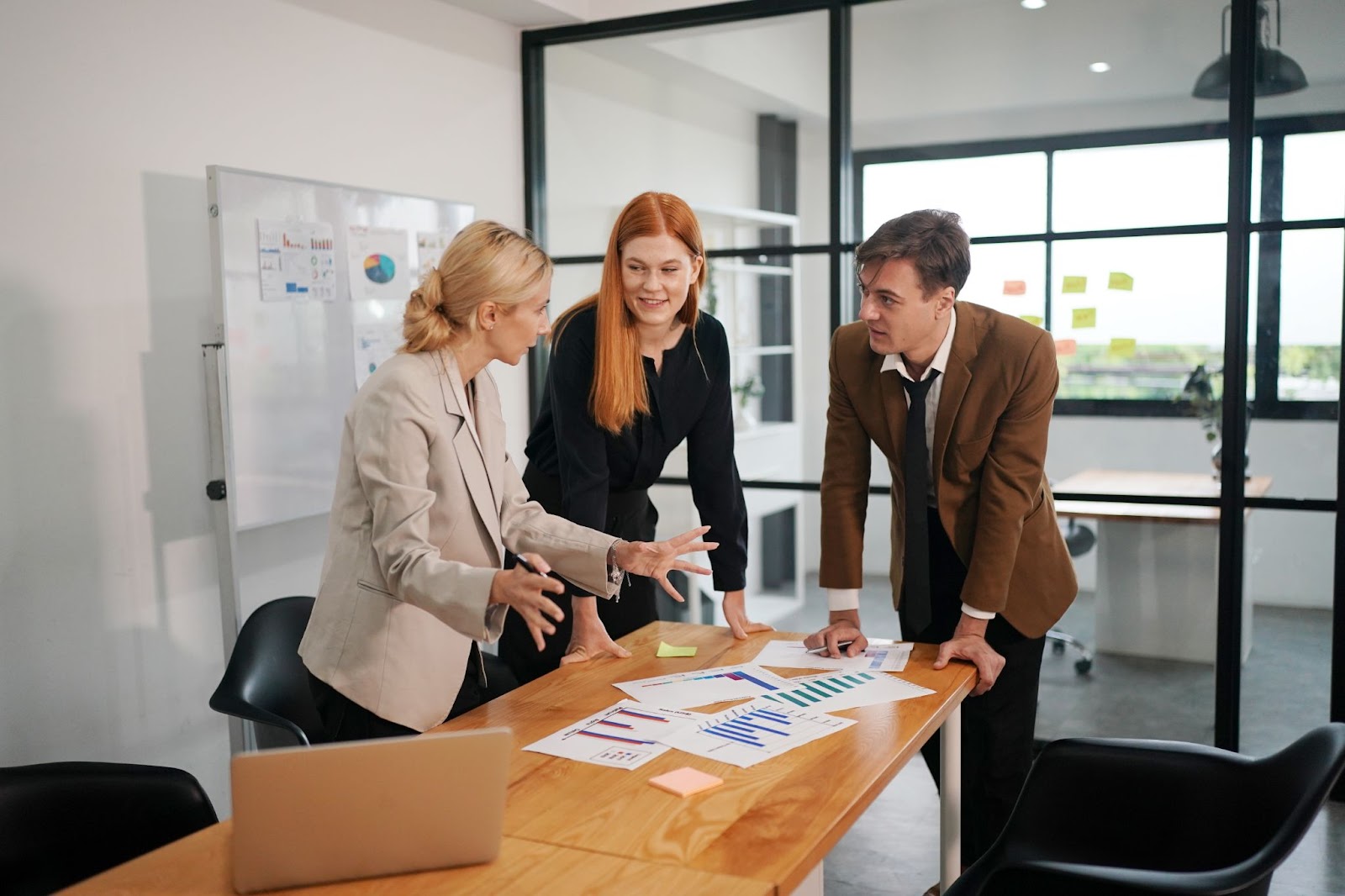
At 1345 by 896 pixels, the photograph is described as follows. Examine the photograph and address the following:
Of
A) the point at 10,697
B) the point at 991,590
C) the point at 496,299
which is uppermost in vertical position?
the point at 496,299

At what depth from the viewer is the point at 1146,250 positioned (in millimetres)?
3805

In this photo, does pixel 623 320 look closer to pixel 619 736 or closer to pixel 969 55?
pixel 619 736

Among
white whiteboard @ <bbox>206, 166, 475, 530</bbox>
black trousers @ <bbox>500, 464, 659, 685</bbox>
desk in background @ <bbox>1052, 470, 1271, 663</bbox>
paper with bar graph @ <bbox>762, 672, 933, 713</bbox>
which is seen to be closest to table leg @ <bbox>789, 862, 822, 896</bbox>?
paper with bar graph @ <bbox>762, 672, 933, 713</bbox>

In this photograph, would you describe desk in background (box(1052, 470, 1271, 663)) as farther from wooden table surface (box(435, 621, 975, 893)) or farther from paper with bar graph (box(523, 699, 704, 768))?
paper with bar graph (box(523, 699, 704, 768))

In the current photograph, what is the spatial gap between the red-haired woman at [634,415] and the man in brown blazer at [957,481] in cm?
26

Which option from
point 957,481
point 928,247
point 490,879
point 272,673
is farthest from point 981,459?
point 272,673

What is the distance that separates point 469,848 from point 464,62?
367cm

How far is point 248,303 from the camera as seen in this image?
3178 mm

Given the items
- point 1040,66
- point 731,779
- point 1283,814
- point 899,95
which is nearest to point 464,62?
point 899,95

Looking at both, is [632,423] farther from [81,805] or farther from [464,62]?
[464,62]

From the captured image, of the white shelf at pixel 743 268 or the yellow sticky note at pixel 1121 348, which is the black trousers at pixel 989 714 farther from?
the white shelf at pixel 743 268

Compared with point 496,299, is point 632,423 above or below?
below

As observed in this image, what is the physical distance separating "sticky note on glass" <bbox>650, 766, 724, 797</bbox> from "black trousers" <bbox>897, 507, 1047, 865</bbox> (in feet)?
3.13

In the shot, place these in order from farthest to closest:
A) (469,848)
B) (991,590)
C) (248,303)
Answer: (248,303), (991,590), (469,848)
